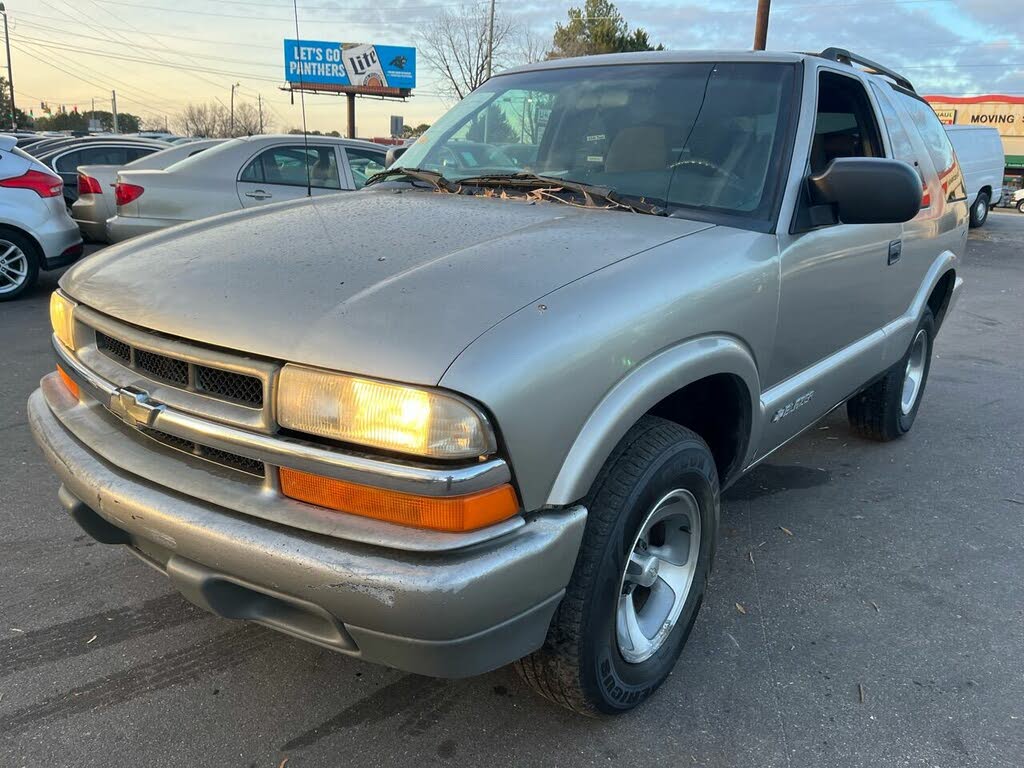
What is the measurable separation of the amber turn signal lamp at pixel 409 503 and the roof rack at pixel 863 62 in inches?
103

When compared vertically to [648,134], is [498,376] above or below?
below

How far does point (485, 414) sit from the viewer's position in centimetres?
159

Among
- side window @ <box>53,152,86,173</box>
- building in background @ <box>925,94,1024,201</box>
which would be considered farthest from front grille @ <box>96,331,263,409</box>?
building in background @ <box>925,94,1024,201</box>

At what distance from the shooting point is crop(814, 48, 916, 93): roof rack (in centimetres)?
336

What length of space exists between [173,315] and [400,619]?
0.94m

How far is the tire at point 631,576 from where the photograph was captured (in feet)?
6.22

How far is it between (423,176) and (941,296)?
130 inches

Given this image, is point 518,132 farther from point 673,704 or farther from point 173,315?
point 673,704

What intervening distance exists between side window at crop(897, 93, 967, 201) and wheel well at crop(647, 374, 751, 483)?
2.40 metres

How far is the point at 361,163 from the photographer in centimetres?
812

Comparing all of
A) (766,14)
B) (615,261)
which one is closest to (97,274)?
(615,261)

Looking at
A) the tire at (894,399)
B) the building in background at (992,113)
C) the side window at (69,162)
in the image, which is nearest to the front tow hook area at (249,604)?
the tire at (894,399)

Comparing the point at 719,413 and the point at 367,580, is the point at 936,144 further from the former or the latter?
the point at 367,580

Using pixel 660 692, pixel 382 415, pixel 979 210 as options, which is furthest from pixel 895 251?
pixel 979 210
